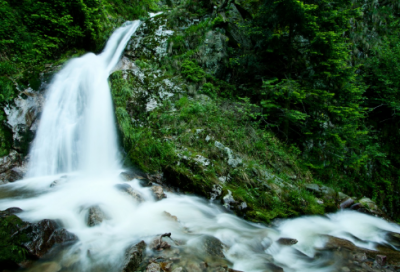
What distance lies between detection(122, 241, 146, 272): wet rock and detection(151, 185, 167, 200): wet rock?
77.4 inches

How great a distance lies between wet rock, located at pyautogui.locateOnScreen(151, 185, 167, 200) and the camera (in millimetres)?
5512

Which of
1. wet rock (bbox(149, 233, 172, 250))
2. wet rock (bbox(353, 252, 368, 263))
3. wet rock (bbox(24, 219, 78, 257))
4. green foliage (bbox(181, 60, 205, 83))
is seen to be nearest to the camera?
wet rock (bbox(24, 219, 78, 257))

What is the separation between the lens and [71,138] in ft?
22.8

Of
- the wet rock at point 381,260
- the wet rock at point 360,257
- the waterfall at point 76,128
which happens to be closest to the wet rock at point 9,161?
the waterfall at point 76,128

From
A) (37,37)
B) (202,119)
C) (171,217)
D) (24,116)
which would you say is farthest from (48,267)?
(37,37)

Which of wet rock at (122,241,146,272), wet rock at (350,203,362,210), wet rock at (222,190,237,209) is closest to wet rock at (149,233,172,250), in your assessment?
wet rock at (122,241,146,272)

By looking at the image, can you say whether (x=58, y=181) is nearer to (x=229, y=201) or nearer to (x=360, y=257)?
(x=229, y=201)

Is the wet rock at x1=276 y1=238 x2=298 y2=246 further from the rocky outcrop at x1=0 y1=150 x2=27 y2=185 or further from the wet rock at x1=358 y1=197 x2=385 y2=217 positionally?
the rocky outcrop at x1=0 y1=150 x2=27 y2=185

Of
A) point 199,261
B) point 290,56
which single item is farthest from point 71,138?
point 290,56

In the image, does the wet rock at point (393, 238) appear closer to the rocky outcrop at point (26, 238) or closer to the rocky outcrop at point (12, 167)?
the rocky outcrop at point (26, 238)

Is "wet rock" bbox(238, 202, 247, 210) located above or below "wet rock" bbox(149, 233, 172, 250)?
below

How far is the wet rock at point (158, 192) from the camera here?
5.51 meters

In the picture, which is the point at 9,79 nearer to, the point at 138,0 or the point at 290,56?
the point at 290,56

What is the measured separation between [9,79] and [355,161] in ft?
39.4
